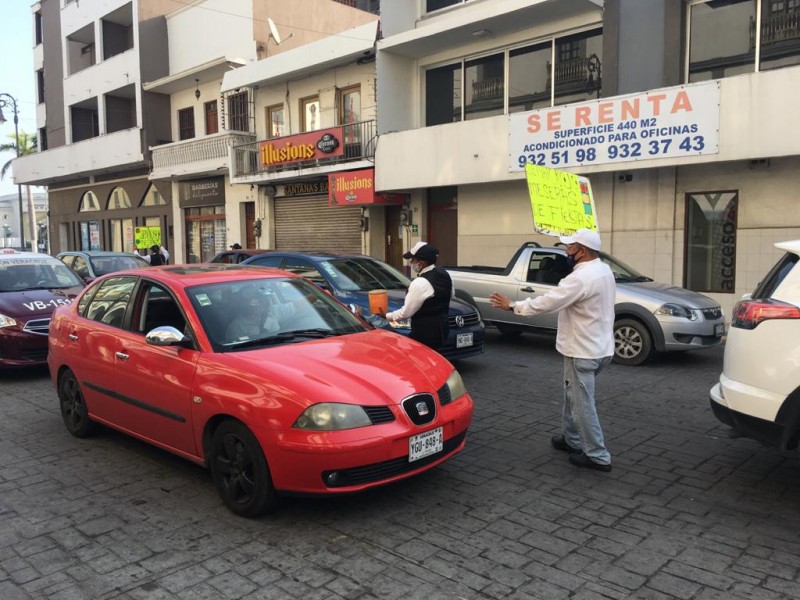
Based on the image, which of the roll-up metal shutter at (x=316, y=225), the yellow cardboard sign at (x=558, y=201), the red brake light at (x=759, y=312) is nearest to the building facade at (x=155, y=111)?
the roll-up metal shutter at (x=316, y=225)

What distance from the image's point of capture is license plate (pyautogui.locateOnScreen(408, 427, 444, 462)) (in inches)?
154

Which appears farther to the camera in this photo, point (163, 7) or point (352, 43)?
point (163, 7)

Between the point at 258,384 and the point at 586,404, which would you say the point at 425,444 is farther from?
the point at 586,404

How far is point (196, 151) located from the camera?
2288 cm

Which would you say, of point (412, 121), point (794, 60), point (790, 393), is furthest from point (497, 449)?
point (412, 121)

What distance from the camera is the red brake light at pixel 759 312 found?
13.1ft

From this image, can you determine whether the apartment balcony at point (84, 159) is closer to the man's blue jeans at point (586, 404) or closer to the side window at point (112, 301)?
the side window at point (112, 301)

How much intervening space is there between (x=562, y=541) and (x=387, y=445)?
44.5 inches

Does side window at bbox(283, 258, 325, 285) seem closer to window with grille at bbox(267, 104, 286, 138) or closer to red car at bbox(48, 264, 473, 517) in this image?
red car at bbox(48, 264, 473, 517)

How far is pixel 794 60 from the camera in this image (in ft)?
38.2

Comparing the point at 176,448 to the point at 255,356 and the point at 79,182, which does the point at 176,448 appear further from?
the point at 79,182

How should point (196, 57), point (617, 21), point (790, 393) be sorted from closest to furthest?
point (790, 393) → point (617, 21) → point (196, 57)

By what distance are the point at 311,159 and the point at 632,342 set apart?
40.2 feet

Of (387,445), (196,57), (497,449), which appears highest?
(196,57)
